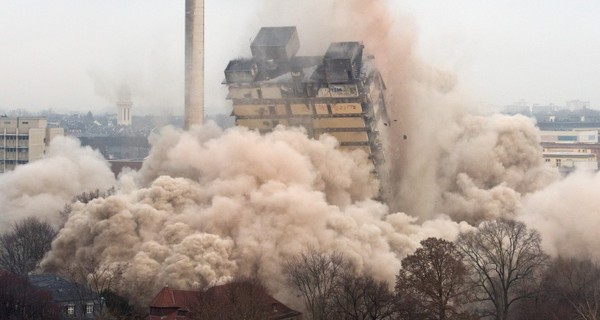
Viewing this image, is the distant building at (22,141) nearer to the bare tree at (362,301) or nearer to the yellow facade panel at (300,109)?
A: the yellow facade panel at (300,109)

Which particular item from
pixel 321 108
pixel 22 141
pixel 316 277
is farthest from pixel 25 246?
pixel 22 141

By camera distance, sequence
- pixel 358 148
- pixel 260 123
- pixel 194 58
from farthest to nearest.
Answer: pixel 194 58
pixel 260 123
pixel 358 148

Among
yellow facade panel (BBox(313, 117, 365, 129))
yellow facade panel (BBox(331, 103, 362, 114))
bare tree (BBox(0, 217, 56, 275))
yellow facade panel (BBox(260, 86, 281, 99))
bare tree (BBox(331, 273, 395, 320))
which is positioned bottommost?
bare tree (BBox(331, 273, 395, 320))

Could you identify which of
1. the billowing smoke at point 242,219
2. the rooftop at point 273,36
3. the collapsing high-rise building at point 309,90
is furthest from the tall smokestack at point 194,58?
the billowing smoke at point 242,219

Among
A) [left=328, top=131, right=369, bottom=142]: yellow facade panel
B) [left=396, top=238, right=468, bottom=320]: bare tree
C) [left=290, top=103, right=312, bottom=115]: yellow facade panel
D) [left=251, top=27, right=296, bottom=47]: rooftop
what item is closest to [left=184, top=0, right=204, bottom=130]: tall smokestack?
[left=251, top=27, right=296, bottom=47]: rooftop

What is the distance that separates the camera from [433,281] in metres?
35.4

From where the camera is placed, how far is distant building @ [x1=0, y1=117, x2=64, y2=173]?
81688 millimetres

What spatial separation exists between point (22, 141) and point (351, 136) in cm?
4110

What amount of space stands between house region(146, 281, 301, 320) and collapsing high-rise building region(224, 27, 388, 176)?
11.6 m

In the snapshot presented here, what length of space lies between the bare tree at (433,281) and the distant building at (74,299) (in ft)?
35.2

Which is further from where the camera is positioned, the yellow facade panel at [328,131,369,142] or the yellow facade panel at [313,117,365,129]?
the yellow facade panel at [328,131,369,142]

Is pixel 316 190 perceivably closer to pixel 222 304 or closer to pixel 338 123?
pixel 338 123

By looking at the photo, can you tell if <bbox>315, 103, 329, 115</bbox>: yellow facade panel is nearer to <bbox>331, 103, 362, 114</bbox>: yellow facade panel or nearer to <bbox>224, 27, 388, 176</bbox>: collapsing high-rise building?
<bbox>224, 27, 388, 176</bbox>: collapsing high-rise building

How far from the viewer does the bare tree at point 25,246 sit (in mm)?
47375
